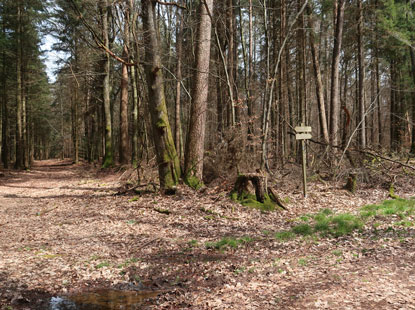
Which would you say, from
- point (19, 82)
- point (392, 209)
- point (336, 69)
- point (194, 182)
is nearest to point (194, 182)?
point (194, 182)

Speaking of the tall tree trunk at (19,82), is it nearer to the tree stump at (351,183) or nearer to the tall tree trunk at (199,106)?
the tall tree trunk at (199,106)

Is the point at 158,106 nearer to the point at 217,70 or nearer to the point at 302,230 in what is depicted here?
the point at 302,230

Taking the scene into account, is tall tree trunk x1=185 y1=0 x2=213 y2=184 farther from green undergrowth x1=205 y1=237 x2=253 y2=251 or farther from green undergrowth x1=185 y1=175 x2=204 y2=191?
green undergrowth x1=205 y1=237 x2=253 y2=251

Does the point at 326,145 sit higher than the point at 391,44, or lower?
lower

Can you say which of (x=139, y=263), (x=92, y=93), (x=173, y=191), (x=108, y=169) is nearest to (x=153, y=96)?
(x=173, y=191)

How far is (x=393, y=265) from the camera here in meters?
4.56

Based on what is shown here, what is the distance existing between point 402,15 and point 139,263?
1636 centimetres

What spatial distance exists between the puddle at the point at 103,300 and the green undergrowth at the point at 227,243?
179 centimetres

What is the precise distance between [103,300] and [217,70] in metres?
13.5

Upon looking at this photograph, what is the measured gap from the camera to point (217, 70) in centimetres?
1578

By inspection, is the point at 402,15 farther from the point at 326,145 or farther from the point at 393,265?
the point at 393,265

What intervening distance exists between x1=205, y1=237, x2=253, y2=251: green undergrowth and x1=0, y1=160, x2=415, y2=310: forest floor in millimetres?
27

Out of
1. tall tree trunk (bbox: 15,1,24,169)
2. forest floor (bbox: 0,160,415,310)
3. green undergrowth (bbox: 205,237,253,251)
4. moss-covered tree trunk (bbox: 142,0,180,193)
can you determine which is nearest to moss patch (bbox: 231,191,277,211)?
forest floor (bbox: 0,160,415,310)

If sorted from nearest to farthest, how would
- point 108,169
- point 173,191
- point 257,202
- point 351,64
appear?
1. point 257,202
2. point 173,191
3. point 108,169
4. point 351,64
